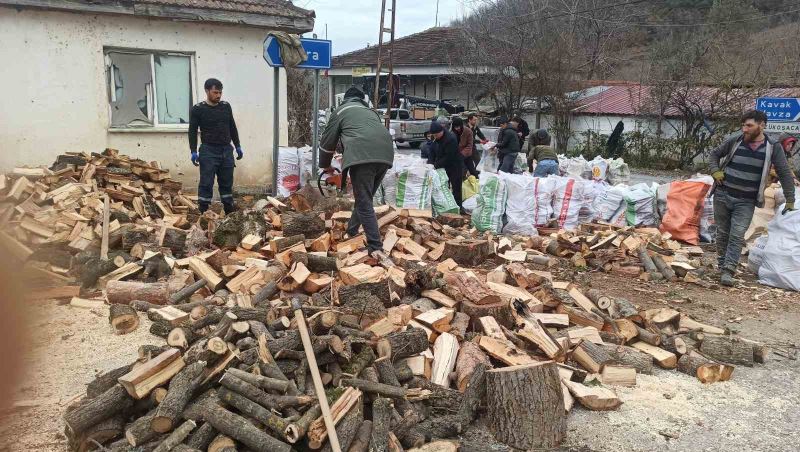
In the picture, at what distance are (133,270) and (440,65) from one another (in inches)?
1045

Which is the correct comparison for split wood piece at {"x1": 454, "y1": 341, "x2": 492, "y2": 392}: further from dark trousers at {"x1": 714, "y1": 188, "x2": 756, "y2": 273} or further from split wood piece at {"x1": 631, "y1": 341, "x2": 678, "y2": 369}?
dark trousers at {"x1": 714, "y1": 188, "x2": 756, "y2": 273}

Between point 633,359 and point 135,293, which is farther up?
point 135,293

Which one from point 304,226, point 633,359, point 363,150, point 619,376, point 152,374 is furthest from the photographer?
point 304,226

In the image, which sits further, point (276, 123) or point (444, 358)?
point (276, 123)

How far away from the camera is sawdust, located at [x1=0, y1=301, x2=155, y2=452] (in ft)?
10.5

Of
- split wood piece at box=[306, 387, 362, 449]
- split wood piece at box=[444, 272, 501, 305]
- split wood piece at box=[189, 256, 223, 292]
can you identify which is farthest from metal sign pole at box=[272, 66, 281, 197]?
split wood piece at box=[306, 387, 362, 449]

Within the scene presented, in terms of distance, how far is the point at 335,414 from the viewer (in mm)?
3178

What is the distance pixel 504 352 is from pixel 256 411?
69.9 inches

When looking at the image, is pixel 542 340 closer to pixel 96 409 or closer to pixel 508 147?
pixel 96 409

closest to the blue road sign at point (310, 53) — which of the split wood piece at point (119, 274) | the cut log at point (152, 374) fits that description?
the split wood piece at point (119, 274)

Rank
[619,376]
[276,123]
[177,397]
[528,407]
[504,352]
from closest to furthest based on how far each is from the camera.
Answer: [177,397] < [528,407] < [504,352] < [619,376] < [276,123]

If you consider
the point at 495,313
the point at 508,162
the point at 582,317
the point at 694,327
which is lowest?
the point at 694,327

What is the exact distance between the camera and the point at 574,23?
2805 centimetres

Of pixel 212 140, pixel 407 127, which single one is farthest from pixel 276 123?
pixel 407 127
